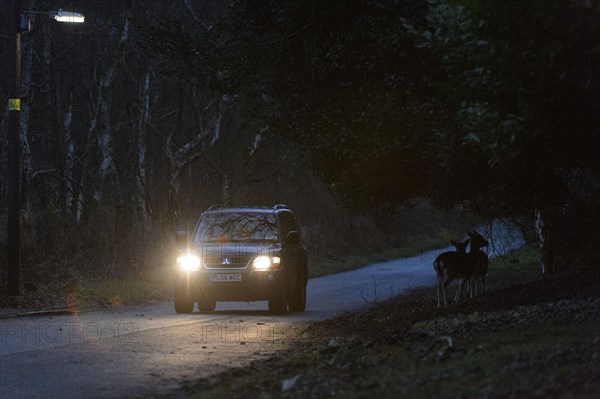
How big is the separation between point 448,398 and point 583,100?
641 centimetres

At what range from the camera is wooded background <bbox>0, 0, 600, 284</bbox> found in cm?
1392

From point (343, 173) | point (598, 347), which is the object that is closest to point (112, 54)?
point (343, 173)

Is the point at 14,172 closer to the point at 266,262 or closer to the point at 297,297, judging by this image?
the point at 266,262

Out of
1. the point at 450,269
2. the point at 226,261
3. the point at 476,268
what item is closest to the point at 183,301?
the point at 226,261

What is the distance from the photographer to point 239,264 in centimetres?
2206

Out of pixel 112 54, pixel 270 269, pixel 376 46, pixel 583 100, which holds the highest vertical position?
pixel 112 54

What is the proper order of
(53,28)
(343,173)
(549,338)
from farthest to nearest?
(53,28), (343,173), (549,338)

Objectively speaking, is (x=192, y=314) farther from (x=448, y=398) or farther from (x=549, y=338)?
(x=448, y=398)

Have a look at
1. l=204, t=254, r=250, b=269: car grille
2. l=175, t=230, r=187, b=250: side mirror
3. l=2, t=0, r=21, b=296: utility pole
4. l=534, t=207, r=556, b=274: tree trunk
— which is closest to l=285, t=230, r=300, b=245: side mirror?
l=204, t=254, r=250, b=269: car grille

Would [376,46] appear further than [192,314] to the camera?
No

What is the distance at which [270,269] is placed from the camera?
→ 72.3ft

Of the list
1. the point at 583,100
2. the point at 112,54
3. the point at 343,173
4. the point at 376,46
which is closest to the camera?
the point at 583,100

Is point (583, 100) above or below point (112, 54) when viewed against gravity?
below

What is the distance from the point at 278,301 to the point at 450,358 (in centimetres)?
1063
